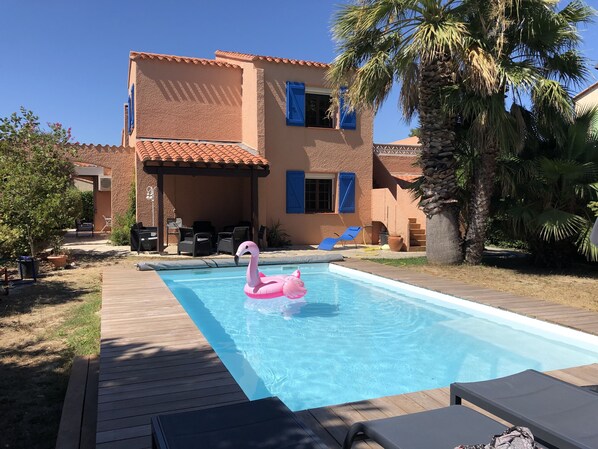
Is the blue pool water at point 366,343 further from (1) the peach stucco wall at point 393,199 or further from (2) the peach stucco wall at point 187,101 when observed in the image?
(2) the peach stucco wall at point 187,101

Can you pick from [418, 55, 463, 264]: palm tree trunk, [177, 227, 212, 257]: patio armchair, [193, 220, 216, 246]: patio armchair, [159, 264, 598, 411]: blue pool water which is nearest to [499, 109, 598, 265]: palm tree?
[418, 55, 463, 264]: palm tree trunk

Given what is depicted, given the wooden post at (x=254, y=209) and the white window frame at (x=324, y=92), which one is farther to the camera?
the white window frame at (x=324, y=92)

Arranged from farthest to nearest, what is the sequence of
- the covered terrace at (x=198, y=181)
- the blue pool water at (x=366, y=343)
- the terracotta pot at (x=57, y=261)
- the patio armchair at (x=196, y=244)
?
the covered terrace at (x=198, y=181) → the patio armchair at (x=196, y=244) → the terracotta pot at (x=57, y=261) → the blue pool water at (x=366, y=343)

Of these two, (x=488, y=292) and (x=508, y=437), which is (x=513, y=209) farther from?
(x=508, y=437)

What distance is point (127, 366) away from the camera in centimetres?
412

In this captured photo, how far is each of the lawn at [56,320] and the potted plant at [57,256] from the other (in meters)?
0.42

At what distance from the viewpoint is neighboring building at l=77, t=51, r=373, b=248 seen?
1538 cm

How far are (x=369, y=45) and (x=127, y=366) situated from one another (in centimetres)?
946

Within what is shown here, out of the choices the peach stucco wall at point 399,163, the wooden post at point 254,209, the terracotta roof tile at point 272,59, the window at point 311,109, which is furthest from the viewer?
the peach stucco wall at point 399,163

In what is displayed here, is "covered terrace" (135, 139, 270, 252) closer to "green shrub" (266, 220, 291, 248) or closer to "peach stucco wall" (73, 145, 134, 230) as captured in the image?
"green shrub" (266, 220, 291, 248)

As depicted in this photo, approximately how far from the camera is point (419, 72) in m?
11.4

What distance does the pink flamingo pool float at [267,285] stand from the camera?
26.2 feet

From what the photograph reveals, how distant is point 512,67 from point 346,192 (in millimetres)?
7765

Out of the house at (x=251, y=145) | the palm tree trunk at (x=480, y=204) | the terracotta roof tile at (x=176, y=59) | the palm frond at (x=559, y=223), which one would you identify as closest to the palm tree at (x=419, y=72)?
the palm tree trunk at (x=480, y=204)
